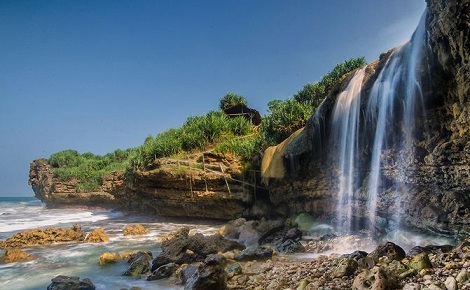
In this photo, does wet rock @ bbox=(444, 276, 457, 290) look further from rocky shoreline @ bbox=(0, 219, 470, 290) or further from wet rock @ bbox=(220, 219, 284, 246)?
wet rock @ bbox=(220, 219, 284, 246)

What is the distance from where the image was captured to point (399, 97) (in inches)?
370

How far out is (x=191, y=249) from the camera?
29.9ft

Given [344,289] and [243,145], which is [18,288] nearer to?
[344,289]

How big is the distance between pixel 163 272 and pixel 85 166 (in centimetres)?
3045

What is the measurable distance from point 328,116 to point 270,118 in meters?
4.95

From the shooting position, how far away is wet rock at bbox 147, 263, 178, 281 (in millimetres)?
7465

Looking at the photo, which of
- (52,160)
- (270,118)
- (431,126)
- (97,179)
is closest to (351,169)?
(431,126)

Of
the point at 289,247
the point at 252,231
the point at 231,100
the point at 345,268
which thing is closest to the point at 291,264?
the point at 345,268

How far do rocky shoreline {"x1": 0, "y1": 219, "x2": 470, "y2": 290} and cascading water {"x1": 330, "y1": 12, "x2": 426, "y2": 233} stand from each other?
1718mm

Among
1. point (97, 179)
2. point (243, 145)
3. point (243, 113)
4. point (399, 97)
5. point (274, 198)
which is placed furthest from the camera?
point (97, 179)

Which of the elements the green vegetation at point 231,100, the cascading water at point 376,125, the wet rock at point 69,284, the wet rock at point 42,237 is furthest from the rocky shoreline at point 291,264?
the green vegetation at point 231,100

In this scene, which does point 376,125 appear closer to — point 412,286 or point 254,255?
point 254,255

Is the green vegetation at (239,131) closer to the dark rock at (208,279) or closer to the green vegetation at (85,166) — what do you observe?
the dark rock at (208,279)

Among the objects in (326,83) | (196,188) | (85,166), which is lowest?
(196,188)
